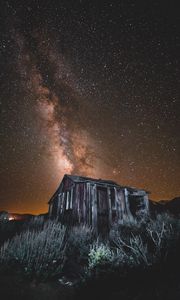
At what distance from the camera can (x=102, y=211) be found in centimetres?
1264

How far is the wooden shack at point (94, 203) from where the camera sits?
12.2 meters

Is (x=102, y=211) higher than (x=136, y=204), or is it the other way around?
(x=136, y=204)

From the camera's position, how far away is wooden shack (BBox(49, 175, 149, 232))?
1216cm

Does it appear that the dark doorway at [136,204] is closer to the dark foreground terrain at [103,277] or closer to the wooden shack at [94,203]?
the wooden shack at [94,203]

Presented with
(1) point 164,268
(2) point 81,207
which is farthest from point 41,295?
(2) point 81,207

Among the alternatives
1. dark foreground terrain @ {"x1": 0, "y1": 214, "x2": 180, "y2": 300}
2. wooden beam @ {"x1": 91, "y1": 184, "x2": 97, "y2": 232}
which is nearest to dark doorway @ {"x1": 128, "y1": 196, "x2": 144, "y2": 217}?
wooden beam @ {"x1": 91, "y1": 184, "x2": 97, "y2": 232}

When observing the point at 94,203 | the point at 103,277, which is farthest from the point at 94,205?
the point at 103,277

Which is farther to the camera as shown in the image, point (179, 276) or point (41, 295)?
point (41, 295)

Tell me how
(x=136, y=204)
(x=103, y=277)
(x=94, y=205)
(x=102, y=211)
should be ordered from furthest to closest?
(x=136, y=204) < (x=102, y=211) < (x=94, y=205) < (x=103, y=277)

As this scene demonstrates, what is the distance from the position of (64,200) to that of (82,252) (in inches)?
308

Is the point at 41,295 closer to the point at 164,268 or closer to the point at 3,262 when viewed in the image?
the point at 3,262

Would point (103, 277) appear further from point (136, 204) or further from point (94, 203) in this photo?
point (136, 204)

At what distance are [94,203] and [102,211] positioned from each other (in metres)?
0.88

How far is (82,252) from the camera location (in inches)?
259
